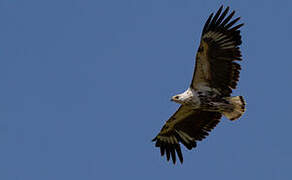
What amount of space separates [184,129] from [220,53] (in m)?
2.64

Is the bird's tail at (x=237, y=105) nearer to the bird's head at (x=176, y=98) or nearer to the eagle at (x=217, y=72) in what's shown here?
the eagle at (x=217, y=72)

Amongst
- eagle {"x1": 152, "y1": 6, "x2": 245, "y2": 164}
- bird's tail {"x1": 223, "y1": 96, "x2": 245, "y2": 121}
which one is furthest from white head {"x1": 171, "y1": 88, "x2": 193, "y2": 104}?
bird's tail {"x1": 223, "y1": 96, "x2": 245, "y2": 121}

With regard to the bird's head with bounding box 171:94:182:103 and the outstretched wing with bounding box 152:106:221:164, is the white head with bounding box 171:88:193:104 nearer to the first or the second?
the bird's head with bounding box 171:94:182:103

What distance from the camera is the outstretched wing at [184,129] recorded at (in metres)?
15.1

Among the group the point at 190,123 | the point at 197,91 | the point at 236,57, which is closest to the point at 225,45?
the point at 236,57

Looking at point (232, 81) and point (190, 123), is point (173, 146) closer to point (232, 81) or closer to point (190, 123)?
point (190, 123)

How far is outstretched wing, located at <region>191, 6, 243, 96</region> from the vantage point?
1373 cm

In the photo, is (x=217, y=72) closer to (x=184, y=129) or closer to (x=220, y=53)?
(x=220, y=53)

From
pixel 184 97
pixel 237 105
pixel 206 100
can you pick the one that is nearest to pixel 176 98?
pixel 184 97

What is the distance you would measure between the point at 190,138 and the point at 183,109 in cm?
93

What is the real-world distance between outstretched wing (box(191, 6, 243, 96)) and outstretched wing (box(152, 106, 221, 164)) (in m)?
1.22

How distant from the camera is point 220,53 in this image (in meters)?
13.9

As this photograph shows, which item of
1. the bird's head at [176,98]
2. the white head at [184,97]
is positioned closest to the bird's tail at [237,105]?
the white head at [184,97]

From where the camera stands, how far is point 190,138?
602 inches
